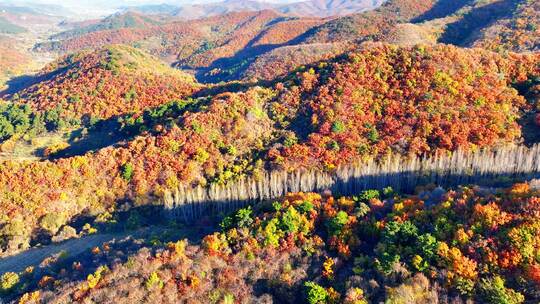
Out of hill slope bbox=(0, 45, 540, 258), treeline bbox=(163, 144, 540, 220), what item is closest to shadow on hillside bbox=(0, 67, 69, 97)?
hill slope bbox=(0, 45, 540, 258)

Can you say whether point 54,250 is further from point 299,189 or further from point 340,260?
point 340,260

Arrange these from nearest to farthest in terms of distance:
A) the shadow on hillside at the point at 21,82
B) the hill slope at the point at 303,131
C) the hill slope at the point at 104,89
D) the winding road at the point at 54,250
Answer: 1. the winding road at the point at 54,250
2. the hill slope at the point at 303,131
3. the hill slope at the point at 104,89
4. the shadow on hillside at the point at 21,82

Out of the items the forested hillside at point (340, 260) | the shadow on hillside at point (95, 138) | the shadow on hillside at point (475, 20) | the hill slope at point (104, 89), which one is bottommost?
the forested hillside at point (340, 260)

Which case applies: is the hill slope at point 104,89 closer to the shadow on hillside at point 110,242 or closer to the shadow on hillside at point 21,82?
the shadow on hillside at point 21,82

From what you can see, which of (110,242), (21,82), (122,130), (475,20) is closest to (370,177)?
(110,242)

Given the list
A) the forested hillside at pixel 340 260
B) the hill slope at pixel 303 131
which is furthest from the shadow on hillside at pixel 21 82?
the forested hillside at pixel 340 260

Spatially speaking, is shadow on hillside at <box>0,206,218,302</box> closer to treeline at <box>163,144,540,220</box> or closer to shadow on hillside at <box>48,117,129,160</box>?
treeline at <box>163,144,540,220</box>
